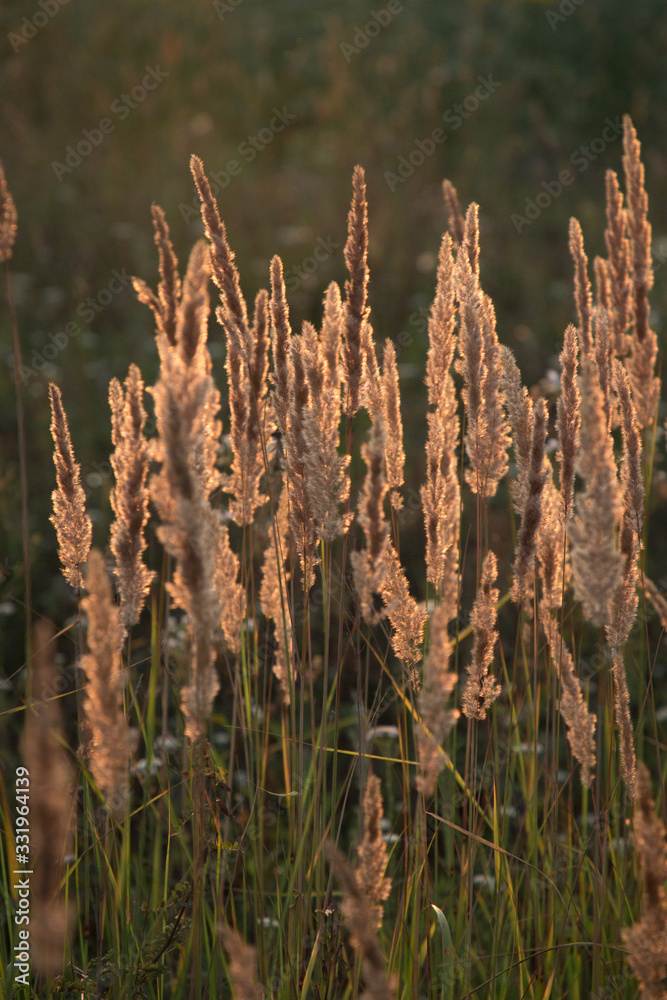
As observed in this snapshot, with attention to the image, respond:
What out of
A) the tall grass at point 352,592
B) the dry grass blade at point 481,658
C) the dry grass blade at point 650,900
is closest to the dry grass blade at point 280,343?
the tall grass at point 352,592

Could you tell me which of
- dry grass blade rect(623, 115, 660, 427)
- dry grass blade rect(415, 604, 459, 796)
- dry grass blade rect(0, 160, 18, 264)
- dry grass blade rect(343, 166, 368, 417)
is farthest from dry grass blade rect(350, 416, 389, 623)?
dry grass blade rect(623, 115, 660, 427)

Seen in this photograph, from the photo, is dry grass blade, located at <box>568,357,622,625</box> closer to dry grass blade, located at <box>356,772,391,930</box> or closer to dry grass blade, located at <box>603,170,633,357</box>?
dry grass blade, located at <box>356,772,391,930</box>

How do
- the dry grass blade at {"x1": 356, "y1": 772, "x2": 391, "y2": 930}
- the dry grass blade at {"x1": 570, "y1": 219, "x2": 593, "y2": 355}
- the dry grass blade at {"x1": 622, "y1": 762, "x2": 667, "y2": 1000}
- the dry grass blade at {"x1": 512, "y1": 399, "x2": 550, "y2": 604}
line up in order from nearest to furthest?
1. the dry grass blade at {"x1": 622, "y1": 762, "x2": 667, "y2": 1000}
2. the dry grass blade at {"x1": 356, "y1": 772, "x2": 391, "y2": 930}
3. the dry grass blade at {"x1": 512, "y1": 399, "x2": 550, "y2": 604}
4. the dry grass blade at {"x1": 570, "y1": 219, "x2": 593, "y2": 355}

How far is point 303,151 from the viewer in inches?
313

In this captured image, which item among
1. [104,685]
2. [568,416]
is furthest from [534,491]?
[104,685]

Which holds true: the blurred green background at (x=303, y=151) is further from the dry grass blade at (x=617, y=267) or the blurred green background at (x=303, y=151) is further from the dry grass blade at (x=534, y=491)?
the dry grass blade at (x=534, y=491)

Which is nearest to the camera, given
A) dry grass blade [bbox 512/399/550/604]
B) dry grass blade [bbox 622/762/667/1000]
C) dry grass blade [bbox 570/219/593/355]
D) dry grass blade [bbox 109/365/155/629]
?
dry grass blade [bbox 622/762/667/1000]

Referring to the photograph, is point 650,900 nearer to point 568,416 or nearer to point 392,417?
point 568,416

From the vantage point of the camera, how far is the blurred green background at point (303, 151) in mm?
5293

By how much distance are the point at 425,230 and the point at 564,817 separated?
17.0ft

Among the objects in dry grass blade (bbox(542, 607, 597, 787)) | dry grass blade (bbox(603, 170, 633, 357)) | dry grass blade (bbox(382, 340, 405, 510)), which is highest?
dry grass blade (bbox(603, 170, 633, 357))

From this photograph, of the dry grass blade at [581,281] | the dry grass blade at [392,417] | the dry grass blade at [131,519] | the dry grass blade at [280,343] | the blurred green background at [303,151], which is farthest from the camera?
the blurred green background at [303,151]

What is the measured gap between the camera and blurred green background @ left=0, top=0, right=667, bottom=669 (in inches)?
208

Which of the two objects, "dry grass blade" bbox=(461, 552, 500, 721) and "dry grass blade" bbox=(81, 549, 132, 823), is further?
"dry grass blade" bbox=(461, 552, 500, 721)
